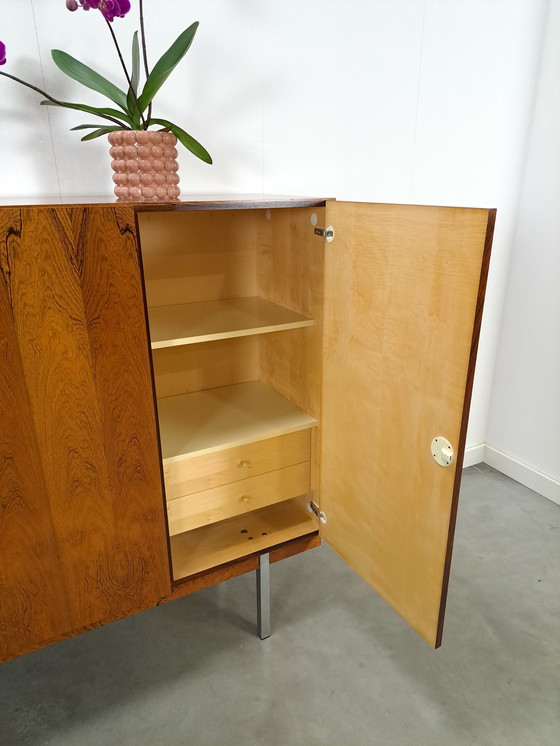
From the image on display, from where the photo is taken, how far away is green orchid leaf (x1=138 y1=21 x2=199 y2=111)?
1127 millimetres

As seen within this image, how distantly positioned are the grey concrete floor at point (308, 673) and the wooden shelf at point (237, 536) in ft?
1.38

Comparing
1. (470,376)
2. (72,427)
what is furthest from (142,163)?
(470,376)

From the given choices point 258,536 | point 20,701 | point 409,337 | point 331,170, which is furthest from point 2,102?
point 20,701

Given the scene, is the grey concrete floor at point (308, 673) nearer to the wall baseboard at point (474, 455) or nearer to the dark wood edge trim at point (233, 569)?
the dark wood edge trim at point (233, 569)

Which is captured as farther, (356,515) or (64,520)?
(356,515)

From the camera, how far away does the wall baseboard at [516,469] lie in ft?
7.75

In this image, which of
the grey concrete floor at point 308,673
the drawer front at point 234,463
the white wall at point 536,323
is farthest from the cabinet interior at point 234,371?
the white wall at point 536,323

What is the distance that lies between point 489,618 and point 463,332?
133cm

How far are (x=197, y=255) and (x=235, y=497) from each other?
2.49 feet

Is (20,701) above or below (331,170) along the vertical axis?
below

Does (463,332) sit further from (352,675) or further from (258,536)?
(352,675)

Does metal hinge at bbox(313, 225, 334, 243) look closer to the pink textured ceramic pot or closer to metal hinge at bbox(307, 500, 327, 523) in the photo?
the pink textured ceramic pot

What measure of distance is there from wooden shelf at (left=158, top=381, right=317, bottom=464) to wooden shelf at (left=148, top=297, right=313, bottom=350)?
0.81ft

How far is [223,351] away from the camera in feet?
5.61
